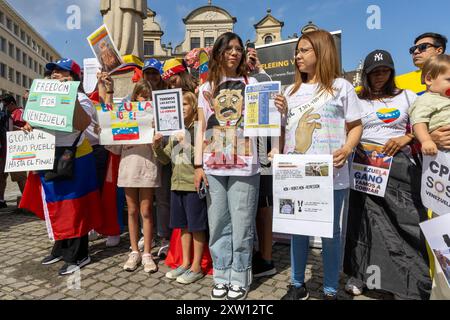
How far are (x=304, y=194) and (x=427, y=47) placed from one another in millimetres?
2071

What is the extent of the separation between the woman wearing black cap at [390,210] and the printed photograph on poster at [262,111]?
729 millimetres

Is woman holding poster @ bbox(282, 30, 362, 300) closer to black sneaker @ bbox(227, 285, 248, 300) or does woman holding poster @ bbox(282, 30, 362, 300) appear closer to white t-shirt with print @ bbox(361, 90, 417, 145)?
white t-shirt with print @ bbox(361, 90, 417, 145)

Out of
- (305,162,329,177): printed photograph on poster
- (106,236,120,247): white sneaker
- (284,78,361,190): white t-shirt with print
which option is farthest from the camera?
(106,236,120,247): white sneaker

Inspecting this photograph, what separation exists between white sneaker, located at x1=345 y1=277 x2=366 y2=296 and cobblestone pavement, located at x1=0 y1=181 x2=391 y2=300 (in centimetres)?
4

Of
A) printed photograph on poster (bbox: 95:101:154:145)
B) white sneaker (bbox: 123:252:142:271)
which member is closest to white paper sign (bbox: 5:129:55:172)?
printed photograph on poster (bbox: 95:101:154:145)

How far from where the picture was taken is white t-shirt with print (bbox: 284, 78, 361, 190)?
2.15 meters

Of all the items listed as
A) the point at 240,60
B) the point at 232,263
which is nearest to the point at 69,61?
the point at 240,60

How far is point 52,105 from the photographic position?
2.92 m

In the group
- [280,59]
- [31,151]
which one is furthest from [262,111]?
[280,59]

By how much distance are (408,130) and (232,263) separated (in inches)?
69.6

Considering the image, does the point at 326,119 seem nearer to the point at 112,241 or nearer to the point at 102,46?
the point at 102,46

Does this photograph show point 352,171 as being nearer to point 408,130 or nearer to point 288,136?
point 408,130

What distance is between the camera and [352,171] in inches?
104

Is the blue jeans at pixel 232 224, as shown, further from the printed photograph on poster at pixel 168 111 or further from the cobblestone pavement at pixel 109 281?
the printed photograph on poster at pixel 168 111
